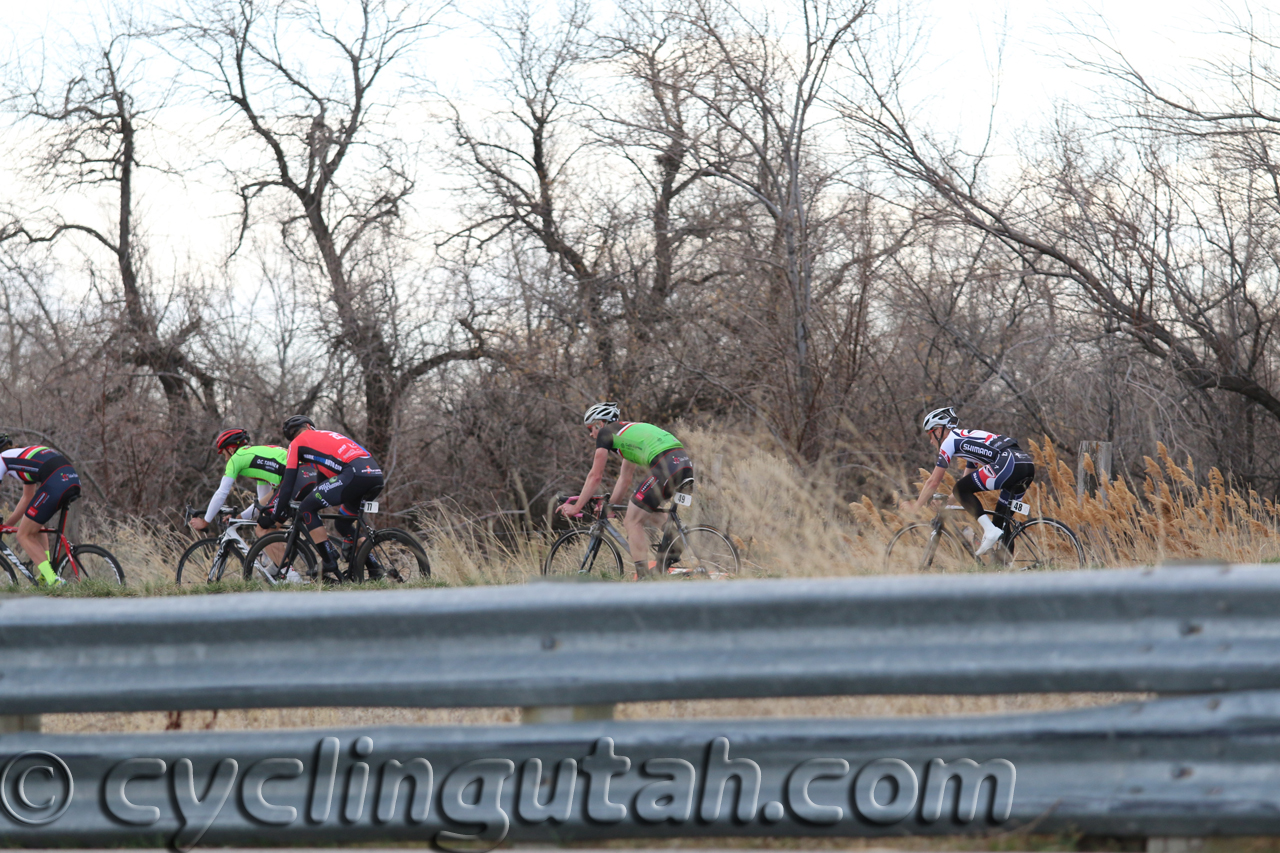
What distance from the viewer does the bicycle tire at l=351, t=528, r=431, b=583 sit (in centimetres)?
1047

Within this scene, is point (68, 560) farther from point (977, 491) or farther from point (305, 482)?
point (977, 491)

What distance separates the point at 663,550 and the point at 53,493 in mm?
6664

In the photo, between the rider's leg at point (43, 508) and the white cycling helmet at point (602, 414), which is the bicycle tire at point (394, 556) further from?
the rider's leg at point (43, 508)

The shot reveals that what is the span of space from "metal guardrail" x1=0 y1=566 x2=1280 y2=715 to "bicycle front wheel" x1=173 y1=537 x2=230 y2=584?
9.34 metres

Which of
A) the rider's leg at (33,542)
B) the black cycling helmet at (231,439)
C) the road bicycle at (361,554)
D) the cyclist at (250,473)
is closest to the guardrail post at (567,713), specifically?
the road bicycle at (361,554)

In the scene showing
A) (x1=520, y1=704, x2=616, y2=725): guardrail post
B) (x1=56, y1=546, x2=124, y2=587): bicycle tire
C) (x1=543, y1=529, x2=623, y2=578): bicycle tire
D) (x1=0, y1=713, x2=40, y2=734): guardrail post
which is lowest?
(x1=56, y1=546, x2=124, y2=587): bicycle tire

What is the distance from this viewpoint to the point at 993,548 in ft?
32.8

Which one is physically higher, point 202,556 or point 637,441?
point 637,441

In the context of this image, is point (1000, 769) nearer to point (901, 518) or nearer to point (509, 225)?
point (901, 518)

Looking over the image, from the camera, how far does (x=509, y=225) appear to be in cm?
2245

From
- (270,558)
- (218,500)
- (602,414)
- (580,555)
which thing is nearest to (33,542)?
(218,500)

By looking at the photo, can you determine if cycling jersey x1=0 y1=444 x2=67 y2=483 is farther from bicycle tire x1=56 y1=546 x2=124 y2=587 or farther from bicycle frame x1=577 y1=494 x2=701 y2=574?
bicycle frame x1=577 y1=494 x2=701 y2=574

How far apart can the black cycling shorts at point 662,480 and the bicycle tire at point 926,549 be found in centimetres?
194

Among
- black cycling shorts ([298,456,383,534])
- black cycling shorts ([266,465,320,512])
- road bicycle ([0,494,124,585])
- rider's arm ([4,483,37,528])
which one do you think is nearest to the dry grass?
road bicycle ([0,494,124,585])
